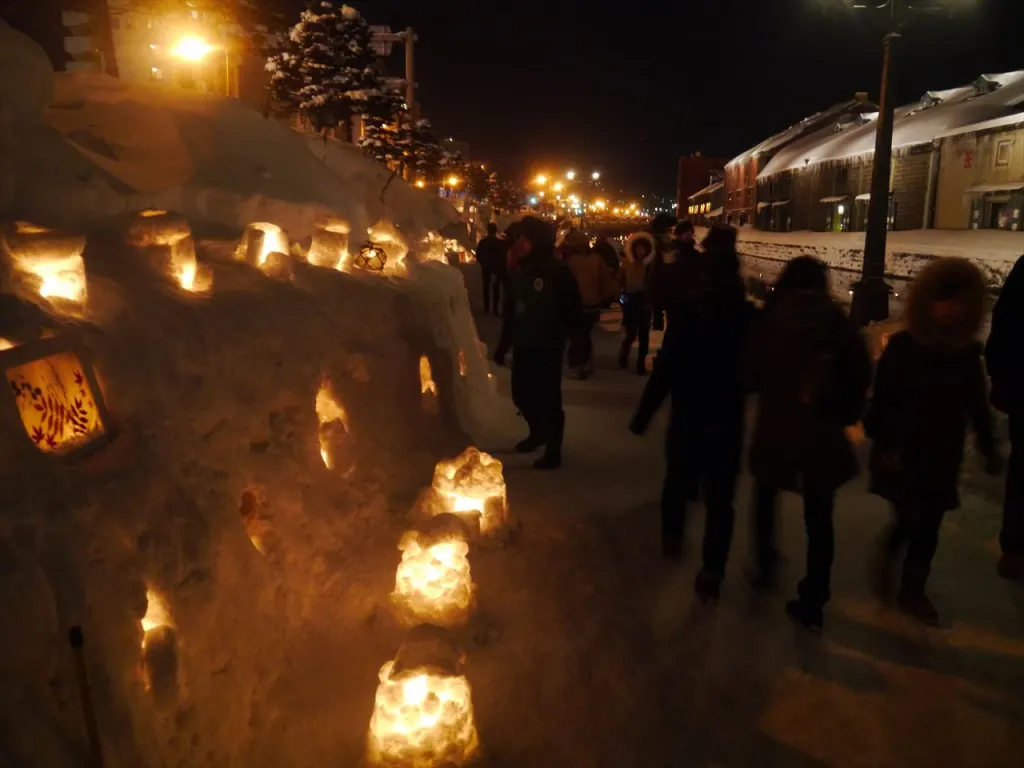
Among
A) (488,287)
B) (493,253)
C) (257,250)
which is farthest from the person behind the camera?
(488,287)

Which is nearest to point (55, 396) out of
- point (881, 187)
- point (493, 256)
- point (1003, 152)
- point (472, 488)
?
point (472, 488)

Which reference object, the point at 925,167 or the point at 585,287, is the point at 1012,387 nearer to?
the point at 585,287

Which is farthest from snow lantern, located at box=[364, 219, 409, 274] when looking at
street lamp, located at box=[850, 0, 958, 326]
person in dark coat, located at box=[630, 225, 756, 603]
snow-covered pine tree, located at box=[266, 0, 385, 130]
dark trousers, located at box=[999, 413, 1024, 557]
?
snow-covered pine tree, located at box=[266, 0, 385, 130]

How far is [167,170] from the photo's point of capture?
645 cm

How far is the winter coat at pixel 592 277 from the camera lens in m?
9.62

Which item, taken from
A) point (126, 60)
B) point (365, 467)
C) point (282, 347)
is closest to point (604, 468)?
point (365, 467)

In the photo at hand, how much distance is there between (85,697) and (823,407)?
344cm

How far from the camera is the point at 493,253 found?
564 inches

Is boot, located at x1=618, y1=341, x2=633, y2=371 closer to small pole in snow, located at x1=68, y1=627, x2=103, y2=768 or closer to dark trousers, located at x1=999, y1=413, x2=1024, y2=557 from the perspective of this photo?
dark trousers, located at x1=999, y1=413, x2=1024, y2=557

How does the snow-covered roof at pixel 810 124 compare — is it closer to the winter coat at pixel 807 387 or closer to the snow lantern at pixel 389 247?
the snow lantern at pixel 389 247

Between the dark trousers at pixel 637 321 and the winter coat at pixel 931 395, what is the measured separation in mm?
6330

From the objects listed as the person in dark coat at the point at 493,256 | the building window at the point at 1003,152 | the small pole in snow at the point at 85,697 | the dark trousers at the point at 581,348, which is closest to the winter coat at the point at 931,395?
the small pole in snow at the point at 85,697

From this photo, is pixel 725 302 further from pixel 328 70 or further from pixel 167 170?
pixel 328 70

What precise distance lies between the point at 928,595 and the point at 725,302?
7.36 feet
